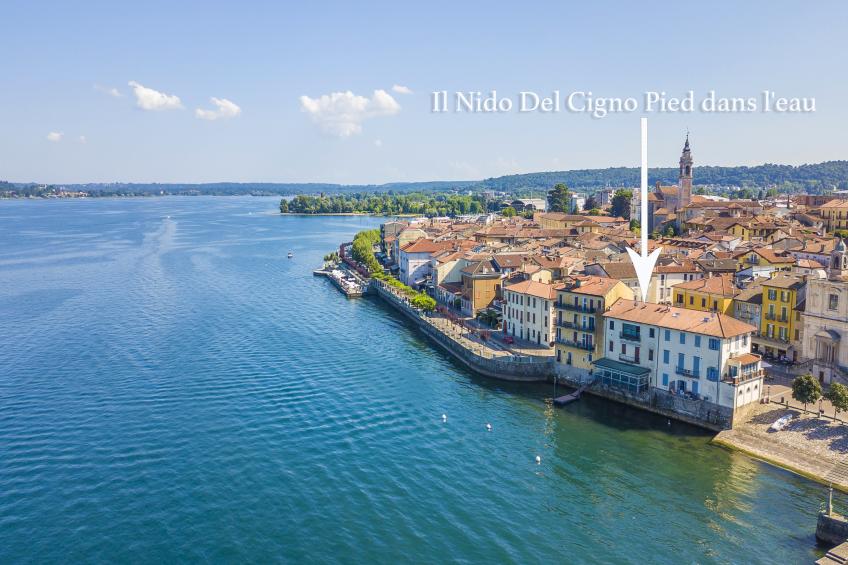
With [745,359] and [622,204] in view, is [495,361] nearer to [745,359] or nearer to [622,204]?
[745,359]

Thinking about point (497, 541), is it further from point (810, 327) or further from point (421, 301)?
point (421, 301)

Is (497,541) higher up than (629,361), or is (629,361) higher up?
(629,361)

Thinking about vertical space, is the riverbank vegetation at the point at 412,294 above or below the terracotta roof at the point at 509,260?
below

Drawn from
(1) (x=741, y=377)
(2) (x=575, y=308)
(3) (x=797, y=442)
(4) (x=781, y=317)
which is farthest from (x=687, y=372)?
(4) (x=781, y=317)

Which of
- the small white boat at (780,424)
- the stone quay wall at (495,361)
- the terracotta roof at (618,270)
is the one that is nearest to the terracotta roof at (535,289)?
the stone quay wall at (495,361)

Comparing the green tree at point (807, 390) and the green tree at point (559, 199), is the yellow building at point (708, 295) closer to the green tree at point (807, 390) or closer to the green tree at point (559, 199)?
the green tree at point (807, 390)

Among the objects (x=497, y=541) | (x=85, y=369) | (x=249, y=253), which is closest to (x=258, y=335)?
(x=85, y=369)
